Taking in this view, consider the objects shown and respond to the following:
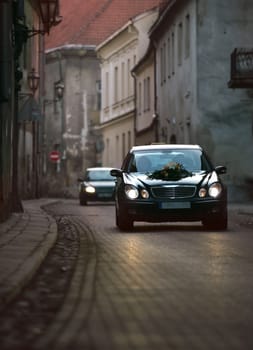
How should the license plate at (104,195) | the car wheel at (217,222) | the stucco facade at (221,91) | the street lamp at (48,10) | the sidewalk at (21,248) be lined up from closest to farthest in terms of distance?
the sidewalk at (21,248), the car wheel at (217,222), the street lamp at (48,10), the stucco facade at (221,91), the license plate at (104,195)

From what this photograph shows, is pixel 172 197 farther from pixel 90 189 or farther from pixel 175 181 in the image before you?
pixel 90 189

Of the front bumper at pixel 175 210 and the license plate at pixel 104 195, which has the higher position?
the front bumper at pixel 175 210

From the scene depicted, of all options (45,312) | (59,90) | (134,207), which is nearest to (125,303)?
(45,312)

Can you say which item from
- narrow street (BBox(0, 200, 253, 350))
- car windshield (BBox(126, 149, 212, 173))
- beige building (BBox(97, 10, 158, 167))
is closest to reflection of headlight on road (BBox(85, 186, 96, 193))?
beige building (BBox(97, 10, 158, 167))

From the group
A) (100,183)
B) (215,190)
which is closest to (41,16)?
(215,190)

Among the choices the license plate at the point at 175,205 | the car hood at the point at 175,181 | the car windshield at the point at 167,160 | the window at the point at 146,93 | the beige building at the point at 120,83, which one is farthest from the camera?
the beige building at the point at 120,83

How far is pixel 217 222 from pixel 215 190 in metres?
0.61

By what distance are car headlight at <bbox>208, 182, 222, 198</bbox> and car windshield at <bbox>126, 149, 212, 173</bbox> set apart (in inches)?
42.2

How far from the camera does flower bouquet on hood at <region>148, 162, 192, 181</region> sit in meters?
19.4

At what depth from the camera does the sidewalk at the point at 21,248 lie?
31.6ft

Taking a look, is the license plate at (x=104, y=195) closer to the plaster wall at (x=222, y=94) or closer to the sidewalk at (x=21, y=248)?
the plaster wall at (x=222, y=94)

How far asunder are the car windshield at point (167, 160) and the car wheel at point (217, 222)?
117 centimetres

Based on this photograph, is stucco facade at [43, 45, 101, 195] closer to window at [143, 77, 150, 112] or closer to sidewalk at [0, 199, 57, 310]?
window at [143, 77, 150, 112]

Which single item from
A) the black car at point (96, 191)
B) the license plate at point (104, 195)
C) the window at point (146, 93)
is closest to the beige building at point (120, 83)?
the window at point (146, 93)
